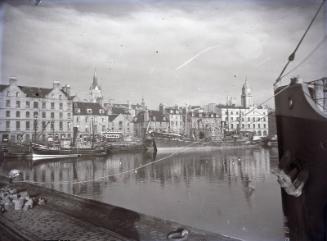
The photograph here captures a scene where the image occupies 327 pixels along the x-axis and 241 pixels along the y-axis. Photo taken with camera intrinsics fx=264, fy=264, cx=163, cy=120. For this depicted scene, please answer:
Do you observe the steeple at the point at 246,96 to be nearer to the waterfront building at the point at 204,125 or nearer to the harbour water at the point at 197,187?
the waterfront building at the point at 204,125

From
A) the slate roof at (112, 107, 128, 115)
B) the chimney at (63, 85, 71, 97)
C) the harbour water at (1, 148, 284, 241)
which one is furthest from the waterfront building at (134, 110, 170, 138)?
the chimney at (63, 85, 71, 97)

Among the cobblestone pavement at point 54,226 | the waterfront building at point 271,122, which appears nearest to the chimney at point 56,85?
the cobblestone pavement at point 54,226

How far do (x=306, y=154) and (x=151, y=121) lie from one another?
9.73ft

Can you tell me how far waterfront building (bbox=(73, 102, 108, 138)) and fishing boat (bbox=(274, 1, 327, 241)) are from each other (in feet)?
10.7

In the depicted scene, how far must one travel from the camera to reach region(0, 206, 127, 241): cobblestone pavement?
3041 millimetres

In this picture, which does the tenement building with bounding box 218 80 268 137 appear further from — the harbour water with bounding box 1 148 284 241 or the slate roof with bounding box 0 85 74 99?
the slate roof with bounding box 0 85 74 99

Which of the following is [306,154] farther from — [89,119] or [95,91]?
[89,119]

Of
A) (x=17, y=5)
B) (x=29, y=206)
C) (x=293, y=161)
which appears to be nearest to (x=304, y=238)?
(x=293, y=161)

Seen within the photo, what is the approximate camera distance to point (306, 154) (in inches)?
97.3

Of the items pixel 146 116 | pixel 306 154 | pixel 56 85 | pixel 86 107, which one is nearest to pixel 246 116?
pixel 306 154

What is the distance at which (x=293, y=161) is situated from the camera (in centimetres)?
263

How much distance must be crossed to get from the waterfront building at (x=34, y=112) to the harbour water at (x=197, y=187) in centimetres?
149

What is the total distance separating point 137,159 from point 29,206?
102 inches

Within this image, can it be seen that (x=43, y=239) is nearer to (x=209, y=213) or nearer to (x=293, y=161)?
(x=293, y=161)
